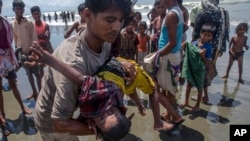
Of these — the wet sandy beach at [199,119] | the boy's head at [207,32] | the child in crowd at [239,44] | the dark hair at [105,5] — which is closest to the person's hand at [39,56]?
the dark hair at [105,5]

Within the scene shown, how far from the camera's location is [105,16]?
1.46 m

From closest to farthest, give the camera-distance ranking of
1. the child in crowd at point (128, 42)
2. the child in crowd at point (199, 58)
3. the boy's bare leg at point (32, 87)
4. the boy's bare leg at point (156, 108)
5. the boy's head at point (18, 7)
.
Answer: the boy's bare leg at point (156, 108) < the child in crowd at point (199, 58) < the child in crowd at point (128, 42) < the boy's head at point (18, 7) < the boy's bare leg at point (32, 87)

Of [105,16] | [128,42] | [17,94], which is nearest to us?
[105,16]

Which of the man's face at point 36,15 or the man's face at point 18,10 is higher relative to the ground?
the man's face at point 18,10

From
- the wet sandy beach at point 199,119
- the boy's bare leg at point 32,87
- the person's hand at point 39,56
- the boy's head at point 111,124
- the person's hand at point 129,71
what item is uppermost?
the person's hand at point 39,56

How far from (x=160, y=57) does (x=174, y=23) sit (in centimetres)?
52

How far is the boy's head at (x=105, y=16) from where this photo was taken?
4.75ft

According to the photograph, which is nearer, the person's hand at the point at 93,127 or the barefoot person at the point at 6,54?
the person's hand at the point at 93,127

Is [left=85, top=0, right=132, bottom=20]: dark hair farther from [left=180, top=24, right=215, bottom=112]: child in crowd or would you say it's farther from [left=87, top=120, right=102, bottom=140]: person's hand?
[left=180, top=24, right=215, bottom=112]: child in crowd

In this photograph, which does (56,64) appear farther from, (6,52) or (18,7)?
(18,7)

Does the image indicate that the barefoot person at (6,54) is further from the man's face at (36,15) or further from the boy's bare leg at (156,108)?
the boy's bare leg at (156,108)

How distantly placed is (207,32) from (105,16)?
300 cm

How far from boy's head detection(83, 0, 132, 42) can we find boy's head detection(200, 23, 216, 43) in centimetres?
286

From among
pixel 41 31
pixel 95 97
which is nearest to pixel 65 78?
pixel 95 97
